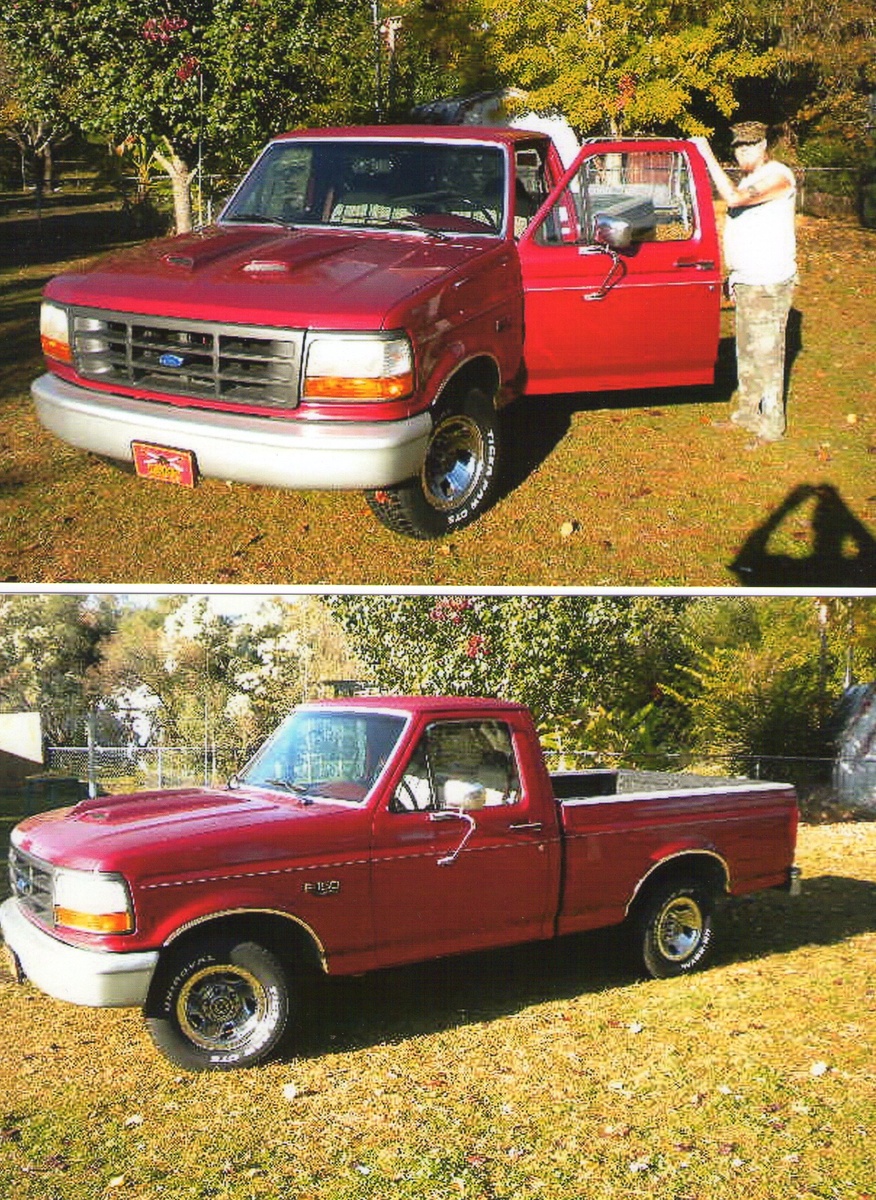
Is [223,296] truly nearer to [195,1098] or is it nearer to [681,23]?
[681,23]

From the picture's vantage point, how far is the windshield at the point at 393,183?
7336mm

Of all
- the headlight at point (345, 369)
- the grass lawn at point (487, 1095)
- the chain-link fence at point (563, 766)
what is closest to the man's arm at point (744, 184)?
the headlight at point (345, 369)

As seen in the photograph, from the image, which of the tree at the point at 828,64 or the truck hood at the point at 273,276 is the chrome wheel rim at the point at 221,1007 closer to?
the truck hood at the point at 273,276

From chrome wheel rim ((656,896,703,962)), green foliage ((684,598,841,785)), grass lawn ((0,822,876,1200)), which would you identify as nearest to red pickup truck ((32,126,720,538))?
grass lawn ((0,822,876,1200))

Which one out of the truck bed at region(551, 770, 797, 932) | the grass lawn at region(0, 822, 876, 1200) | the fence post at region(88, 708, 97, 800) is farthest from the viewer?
the fence post at region(88, 708, 97, 800)

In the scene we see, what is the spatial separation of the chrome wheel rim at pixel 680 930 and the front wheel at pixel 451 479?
293 cm

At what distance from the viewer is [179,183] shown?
274 inches

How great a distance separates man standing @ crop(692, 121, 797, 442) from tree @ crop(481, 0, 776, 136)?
38 cm

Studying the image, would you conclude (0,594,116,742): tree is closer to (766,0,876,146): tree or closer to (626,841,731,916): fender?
(626,841,731,916): fender

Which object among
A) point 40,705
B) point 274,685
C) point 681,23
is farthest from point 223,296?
point 40,705

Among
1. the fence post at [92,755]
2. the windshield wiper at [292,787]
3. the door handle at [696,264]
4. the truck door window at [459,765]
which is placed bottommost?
the fence post at [92,755]

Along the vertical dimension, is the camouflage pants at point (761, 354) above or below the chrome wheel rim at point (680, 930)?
above

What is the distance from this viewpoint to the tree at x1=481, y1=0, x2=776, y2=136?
6449 millimetres

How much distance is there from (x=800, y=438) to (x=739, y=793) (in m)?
2.25
